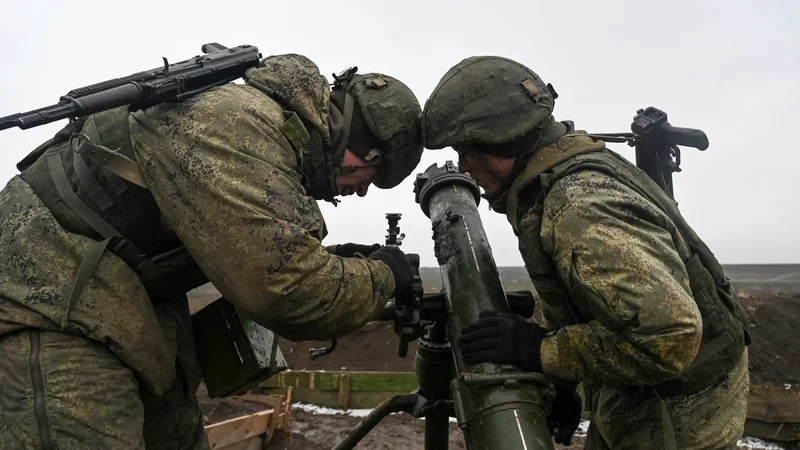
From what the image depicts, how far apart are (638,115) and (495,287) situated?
5.92 feet

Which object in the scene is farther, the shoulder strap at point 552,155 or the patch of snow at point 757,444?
the patch of snow at point 757,444

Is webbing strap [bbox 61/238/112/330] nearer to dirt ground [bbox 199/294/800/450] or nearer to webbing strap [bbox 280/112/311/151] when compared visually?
webbing strap [bbox 280/112/311/151]

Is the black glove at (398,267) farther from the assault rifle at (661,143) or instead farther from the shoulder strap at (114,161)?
the assault rifle at (661,143)

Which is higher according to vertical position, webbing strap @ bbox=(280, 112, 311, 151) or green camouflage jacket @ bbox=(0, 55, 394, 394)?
webbing strap @ bbox=(280, 112, 311, 151)

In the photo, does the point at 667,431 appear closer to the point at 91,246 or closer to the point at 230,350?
the point at 230,350

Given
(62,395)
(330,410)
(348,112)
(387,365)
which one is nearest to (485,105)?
(348,112)

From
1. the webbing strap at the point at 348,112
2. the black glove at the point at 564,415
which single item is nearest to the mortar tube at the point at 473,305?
the black glove at the point at 564,415

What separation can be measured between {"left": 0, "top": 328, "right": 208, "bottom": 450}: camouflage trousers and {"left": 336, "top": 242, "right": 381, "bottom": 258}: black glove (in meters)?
1.53

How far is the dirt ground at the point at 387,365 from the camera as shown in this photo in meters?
7.65

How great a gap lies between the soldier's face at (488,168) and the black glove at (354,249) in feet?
2.43

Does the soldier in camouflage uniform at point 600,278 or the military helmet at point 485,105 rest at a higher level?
the military helmet at point 485,105

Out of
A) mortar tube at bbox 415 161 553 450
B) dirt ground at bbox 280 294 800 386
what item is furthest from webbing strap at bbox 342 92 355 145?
dirt ground at bbox 280 294 800 386

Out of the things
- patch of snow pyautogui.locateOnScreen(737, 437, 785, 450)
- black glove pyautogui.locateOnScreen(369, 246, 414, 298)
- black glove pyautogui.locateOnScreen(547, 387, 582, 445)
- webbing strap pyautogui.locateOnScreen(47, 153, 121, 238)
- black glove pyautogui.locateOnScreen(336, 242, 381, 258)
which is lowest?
patch of snow pyautogui.locateOnScreen(737, 437, 785, 450)

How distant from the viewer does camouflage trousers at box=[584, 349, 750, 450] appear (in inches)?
118
